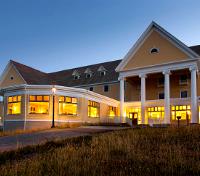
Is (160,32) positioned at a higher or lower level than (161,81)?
higher

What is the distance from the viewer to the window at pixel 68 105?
93.4 feet

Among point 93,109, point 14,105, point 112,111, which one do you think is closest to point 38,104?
point 14,105

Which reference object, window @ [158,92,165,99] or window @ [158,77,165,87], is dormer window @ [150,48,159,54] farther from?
window @ [158,92,165,99]

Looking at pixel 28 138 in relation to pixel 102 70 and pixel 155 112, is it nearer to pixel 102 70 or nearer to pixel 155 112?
pixel 155 112

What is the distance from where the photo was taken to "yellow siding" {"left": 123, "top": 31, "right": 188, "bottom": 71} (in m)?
32.7

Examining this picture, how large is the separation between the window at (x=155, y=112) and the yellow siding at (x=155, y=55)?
6834 mm

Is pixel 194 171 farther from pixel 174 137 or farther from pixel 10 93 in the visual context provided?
pixel 10 93

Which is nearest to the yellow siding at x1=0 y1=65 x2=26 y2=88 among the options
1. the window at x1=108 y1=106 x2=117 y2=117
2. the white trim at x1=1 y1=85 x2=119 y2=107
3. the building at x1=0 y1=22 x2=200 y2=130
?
the building at x1=0 y1=22 x2=200 y2=130

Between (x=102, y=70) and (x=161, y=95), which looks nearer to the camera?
(x=161, y=95)

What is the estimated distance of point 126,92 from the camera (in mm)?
42219

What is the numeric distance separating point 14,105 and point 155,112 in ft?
64.6

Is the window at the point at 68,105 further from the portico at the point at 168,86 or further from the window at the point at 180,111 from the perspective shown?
the window at the point at 180,111

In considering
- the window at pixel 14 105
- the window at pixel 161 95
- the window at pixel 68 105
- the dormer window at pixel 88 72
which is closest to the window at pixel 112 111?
the window at pixel 161 95

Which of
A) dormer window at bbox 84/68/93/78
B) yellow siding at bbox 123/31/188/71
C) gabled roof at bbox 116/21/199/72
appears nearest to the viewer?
gabled roof at bbox 116/21/199/72
